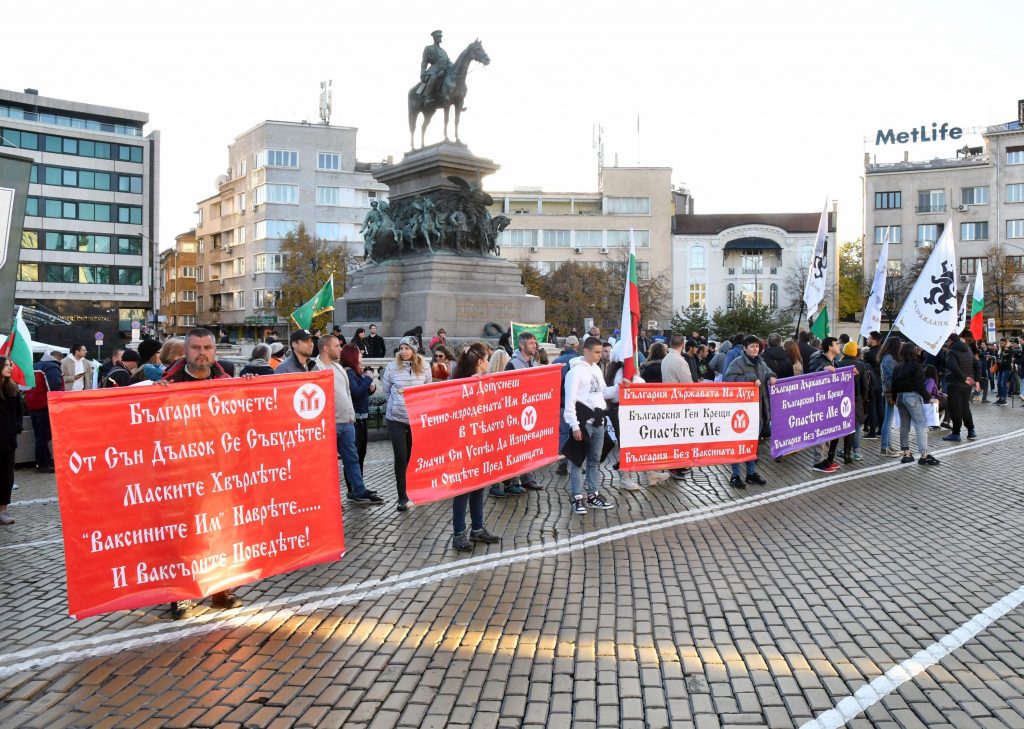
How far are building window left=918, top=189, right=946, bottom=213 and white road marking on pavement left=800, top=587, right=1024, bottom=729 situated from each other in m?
80.5

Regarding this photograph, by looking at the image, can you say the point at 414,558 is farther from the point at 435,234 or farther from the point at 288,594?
the point at 435,234

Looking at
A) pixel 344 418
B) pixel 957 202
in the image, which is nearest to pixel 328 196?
pixel 957 202

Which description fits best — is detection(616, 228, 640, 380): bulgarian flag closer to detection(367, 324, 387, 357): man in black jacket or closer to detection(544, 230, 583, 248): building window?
detection(367, 324, 387, 357): man in black jacket

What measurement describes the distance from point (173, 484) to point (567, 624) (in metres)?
2.76

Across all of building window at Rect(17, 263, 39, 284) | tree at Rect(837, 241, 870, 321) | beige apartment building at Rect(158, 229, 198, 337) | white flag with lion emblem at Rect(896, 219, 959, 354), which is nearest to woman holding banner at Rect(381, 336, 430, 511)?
white flag with lion emblem at Rect(896, 219, 959, 354)

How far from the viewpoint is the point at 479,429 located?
8.50m

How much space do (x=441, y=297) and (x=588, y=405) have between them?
44.1ft

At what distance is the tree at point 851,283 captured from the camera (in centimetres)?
7950

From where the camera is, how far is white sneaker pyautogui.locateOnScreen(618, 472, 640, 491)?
35.8 ft

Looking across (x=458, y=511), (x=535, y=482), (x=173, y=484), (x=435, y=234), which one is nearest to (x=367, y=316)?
(x=435, y=234)

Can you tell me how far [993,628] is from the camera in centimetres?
577

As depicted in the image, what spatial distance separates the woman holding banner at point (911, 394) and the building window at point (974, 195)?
74.0 metres

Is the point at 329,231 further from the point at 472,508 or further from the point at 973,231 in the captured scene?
the point at 472,508

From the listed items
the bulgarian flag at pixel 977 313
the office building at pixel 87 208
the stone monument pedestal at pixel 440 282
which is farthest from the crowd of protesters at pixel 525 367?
the office building at pixel 87 208
